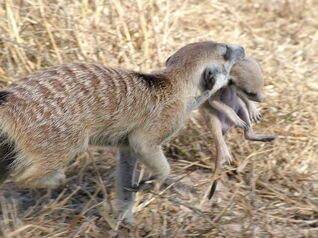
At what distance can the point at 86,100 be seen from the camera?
374 centimetres

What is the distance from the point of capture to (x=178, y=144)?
16.6 ft

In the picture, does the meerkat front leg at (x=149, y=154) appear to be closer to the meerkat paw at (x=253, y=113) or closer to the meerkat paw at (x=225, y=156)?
the meerkat paw at (x=225, y=156)

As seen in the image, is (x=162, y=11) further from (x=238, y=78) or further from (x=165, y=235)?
(x=165, y=235)

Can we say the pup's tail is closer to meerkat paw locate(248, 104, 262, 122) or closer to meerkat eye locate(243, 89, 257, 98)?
meerkat eye locate(243, 89, 257, 98)

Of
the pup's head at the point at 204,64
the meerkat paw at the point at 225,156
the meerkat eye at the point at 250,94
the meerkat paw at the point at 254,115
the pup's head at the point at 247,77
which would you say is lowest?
the meerkat paw at the point at 225,156

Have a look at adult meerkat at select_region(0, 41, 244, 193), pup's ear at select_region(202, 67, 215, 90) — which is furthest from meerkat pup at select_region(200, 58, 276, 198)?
pup's ear at select_region(202, 67, 215, 90)

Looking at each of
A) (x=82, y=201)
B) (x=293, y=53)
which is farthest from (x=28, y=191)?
(x=293, y=53)

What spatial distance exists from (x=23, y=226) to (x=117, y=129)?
2.62 feet

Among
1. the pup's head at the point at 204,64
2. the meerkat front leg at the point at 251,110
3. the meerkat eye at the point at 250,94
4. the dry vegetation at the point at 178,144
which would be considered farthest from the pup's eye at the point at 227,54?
the dry vegetation at the point at 178,144

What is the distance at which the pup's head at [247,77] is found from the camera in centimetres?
438

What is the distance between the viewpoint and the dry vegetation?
13.7 ft

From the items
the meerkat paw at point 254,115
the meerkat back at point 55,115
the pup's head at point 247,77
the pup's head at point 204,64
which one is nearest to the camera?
the meerkat back at point 55,115

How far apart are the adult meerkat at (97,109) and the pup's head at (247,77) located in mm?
80

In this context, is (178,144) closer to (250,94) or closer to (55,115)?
(250,94)
